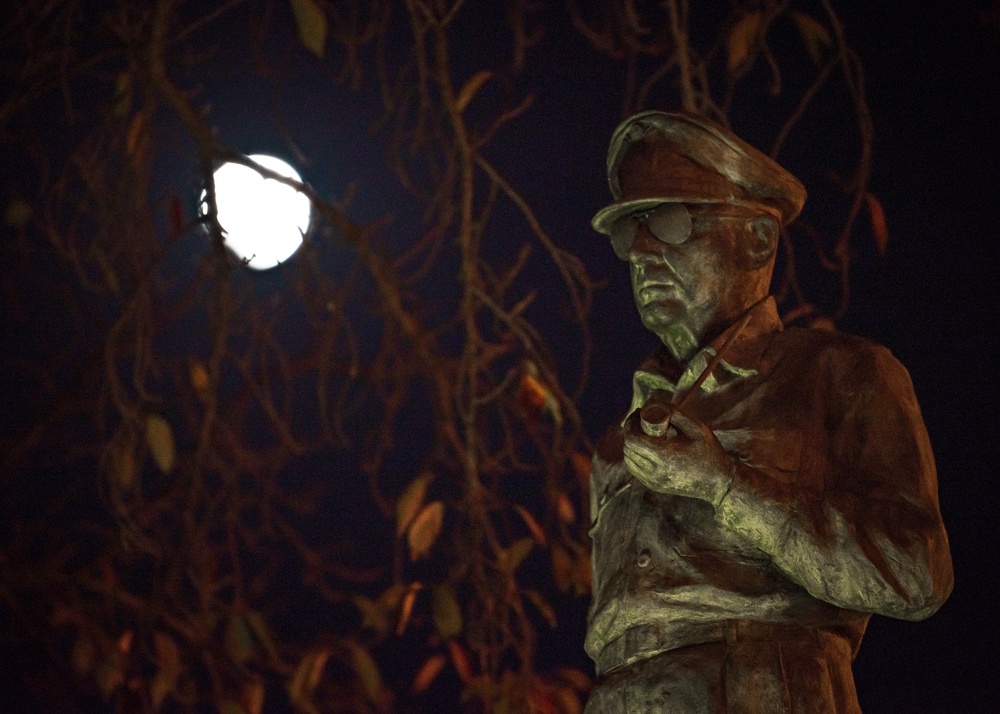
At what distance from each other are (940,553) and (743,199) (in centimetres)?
83

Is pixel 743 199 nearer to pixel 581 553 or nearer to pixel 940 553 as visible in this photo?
pixel 940 553

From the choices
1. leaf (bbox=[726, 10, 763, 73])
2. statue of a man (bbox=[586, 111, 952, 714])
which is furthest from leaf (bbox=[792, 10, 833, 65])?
statue of a man (bbox=[586, 111, 952, 714])

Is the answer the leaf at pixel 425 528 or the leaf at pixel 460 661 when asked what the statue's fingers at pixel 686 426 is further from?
the leaf at pixel 460 661

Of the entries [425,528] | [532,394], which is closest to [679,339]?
[532,394]

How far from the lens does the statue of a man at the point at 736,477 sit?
2.91 meters

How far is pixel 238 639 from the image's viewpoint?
547cm

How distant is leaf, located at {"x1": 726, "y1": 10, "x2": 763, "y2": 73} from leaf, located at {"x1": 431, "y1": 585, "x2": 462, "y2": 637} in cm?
185

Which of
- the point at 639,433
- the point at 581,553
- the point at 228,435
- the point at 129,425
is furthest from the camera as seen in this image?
the point at 228,435

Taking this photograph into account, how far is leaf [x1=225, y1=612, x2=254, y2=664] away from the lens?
5.47 meters

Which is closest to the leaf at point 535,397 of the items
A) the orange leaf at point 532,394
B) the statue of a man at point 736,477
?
the orange leaf at point 532,394

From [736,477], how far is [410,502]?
2.44 metres

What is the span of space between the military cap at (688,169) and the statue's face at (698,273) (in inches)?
1.9

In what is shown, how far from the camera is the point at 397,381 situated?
5734 mm

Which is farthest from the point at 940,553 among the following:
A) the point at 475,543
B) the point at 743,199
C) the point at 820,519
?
the point at 475,543
